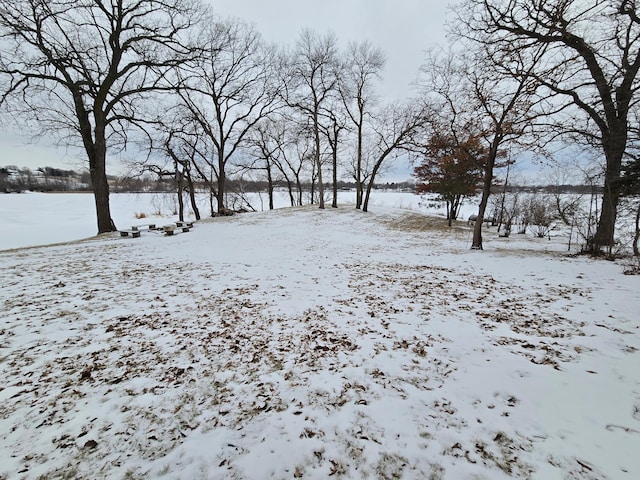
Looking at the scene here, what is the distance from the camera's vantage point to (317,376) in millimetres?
3039

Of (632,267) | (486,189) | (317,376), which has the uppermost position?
(486,189)

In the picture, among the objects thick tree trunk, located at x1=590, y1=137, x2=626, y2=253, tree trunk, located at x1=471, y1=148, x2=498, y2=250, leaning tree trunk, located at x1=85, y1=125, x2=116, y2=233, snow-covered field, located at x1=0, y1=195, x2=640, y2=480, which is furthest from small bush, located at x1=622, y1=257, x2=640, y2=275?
leaning tree trunk, located at x1=85, y1=125, x2=116, y2=233

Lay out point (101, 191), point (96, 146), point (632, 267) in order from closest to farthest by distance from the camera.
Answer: point (632, 267)
point (96, 146)
point (101, 191)

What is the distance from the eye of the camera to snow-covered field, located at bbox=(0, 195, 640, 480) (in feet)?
6.72

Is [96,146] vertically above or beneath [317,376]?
above

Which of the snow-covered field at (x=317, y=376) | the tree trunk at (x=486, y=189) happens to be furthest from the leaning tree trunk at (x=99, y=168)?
the tree trunk at (x=486, y=189)

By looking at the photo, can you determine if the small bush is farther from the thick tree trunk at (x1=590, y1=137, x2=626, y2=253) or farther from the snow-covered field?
the thick tree trunk at (x1=590, y1=137, x2=626, y2=253)

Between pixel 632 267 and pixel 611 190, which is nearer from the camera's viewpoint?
pixel 632 267

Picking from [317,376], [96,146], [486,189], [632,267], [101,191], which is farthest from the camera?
[101,191]

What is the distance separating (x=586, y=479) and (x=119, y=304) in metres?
6.21

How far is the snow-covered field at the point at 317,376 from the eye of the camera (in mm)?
2047

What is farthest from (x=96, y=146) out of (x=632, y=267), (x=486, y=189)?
(x=632, y=267)

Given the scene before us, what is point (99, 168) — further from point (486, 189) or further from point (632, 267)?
→ point (632, 267)

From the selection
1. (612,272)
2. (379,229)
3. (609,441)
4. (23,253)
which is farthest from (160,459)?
(379,229)
